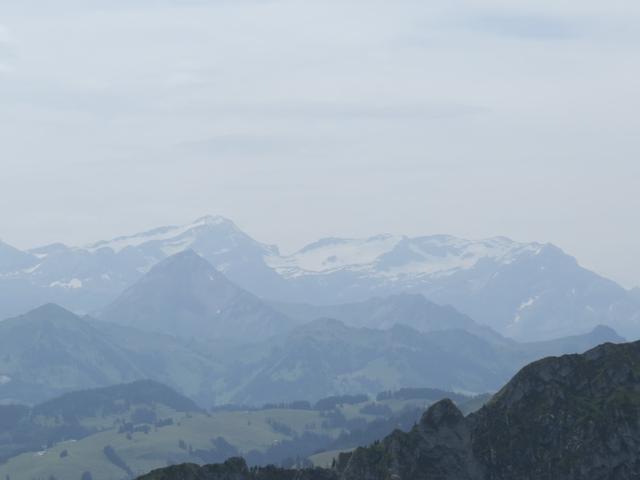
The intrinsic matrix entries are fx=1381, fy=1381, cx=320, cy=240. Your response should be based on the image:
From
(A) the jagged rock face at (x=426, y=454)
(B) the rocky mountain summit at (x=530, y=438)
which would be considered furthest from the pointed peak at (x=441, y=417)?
(B) the rocky mountain summit at (x=530, y=438)

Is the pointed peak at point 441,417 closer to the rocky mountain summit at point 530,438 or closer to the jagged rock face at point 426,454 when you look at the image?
the jagged rock face at point 426,454

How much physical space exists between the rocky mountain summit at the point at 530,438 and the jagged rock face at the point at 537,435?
10 centimetres

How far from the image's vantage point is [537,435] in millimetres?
141250

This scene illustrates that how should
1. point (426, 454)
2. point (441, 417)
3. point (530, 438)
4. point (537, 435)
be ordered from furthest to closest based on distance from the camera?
point (441, 417) < point (537, 435) < point (530, 438) < point (426, 454)

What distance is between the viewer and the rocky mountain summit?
136 m

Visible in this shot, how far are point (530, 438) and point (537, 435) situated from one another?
0.80 metres

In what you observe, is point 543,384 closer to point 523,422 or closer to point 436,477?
point 523,422

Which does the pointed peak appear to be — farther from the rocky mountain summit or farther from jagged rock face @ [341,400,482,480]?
the rocky mountain summit

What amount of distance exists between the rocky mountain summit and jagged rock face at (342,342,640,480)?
0.10 meters

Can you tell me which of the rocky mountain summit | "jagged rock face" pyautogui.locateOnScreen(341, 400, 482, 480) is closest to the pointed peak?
"jagged rock face" pyautogui.locateOnScreen(341, 400, 482, 480)

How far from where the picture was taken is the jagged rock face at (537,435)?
13688cm

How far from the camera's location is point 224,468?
130625 millimetres

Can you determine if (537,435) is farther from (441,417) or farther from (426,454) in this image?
(426,454)

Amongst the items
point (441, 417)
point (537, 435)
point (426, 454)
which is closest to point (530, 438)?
point (537, 435)
